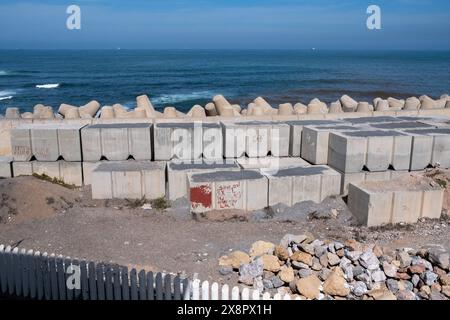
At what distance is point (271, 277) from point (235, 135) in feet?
16.8

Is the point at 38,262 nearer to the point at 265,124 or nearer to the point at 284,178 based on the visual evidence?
the point at 284,178

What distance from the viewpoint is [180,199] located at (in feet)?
33.9

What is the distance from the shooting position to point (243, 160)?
11461 mm

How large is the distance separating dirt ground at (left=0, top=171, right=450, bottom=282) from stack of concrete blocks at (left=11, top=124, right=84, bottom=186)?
2.16 ft

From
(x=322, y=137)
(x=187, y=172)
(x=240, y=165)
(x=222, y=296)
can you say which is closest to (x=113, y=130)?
(x=187, y=172)

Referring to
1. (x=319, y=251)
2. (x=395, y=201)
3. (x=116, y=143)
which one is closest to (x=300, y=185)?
(x=395, y=201)

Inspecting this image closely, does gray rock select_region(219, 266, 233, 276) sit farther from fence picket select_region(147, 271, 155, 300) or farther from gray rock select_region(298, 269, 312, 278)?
fence picket select_region(147, 271, 155, 300)

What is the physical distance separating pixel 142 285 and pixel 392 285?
3.59m

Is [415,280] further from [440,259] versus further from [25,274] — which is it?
[25,274]

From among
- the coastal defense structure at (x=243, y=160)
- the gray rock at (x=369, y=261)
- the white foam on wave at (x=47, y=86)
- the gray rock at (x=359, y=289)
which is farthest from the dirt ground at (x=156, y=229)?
the white foam on wave at (x=47, y=86)

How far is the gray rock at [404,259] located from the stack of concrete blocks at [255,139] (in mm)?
5084

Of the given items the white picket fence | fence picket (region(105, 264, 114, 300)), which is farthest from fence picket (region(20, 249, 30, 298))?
the white picket fence

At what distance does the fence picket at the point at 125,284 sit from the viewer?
5777 mm

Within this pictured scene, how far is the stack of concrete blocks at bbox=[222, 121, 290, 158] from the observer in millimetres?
11469
